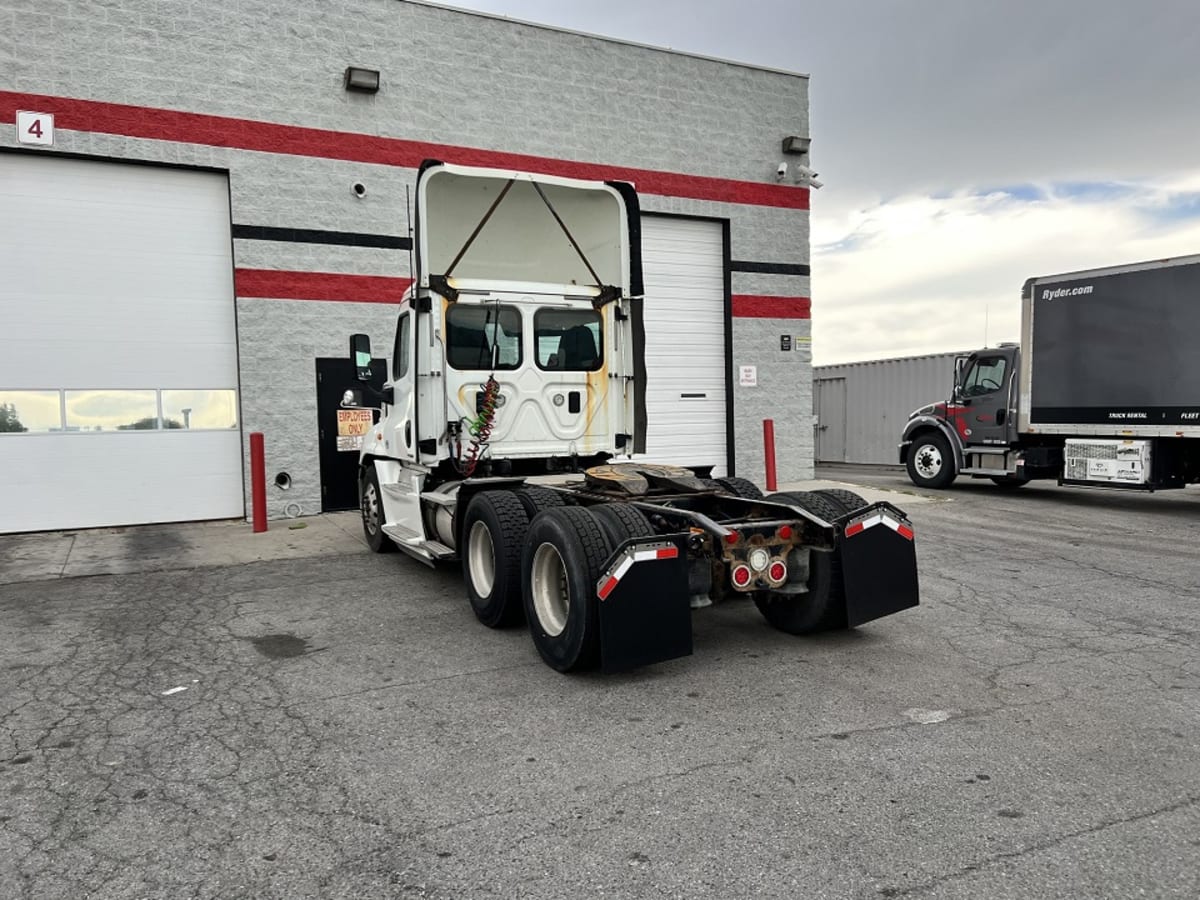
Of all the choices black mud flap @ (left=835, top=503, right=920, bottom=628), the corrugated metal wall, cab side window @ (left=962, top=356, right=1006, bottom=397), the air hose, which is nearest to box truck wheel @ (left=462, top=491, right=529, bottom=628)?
Answer: the air hose

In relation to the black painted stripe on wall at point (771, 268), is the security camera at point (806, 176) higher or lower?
higher

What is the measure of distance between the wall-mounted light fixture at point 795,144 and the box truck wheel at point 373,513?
1065 cm

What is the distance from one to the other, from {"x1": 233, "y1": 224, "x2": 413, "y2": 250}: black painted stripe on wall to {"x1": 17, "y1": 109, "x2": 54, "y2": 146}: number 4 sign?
2.42 m

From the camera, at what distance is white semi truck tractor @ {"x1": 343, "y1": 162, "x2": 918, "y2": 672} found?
4758 mm

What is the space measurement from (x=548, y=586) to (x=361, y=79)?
9886 mm

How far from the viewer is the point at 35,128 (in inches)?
420

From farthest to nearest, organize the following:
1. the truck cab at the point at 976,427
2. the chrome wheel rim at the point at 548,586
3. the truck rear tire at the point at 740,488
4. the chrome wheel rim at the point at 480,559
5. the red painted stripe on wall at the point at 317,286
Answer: the truck cab at the point at 976,427 → the red painted stripe on wall at the point at 317,286 → the truck rear tire at the point at 740,488 → the chrome wheel rim at the point at 480,559 → the chrome wheel rim at the point at 548,586

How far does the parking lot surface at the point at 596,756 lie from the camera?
2.85m

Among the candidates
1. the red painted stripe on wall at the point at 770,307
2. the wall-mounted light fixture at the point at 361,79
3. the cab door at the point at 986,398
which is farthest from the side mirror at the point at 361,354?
the cab door at the point at 986,398

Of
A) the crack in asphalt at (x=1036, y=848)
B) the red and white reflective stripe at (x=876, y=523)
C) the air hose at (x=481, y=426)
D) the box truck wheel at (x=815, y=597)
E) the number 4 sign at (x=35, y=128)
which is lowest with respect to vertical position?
the crack in asphalt at (x=1036, y=848)

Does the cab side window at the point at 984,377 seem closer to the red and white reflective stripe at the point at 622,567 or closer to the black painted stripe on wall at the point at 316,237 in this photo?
the black painted stripe on wall at the point at 316,237

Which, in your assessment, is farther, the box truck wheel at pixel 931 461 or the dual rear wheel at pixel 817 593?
the box truck wheel at pixel 931 461

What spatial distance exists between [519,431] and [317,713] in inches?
136

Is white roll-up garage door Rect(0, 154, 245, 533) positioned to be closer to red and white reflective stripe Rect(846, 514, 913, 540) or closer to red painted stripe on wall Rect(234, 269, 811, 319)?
red painted stripe on wall Rect(234, 269, 811, 319)
